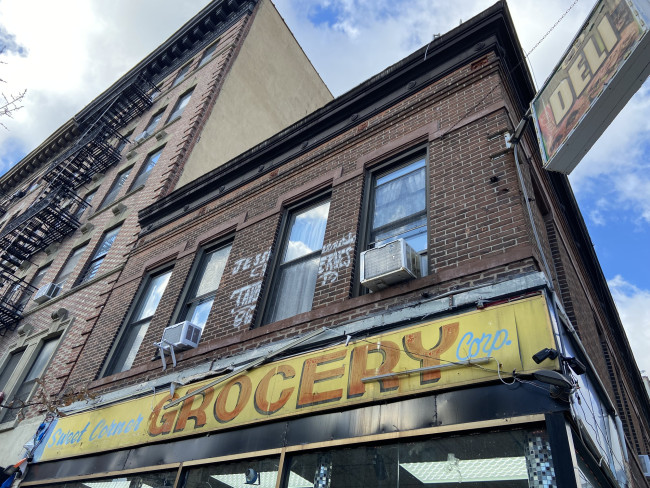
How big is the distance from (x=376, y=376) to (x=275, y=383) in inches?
56.8

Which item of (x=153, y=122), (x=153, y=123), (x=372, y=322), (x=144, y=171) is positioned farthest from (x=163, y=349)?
(x=153, y=122)

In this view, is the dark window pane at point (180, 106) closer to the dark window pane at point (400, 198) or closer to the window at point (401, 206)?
the window at point (401, 206)

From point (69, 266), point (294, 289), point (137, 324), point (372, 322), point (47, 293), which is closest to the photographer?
point (372, 322)

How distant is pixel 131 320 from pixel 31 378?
184 inches

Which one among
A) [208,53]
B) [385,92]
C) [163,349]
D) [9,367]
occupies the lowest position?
[163,349]

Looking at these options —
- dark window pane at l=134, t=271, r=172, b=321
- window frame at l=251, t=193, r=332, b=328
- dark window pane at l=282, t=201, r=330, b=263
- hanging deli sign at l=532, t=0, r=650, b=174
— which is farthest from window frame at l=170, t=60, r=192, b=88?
hanging deli sign at l=532, t=0, r=650, b=174

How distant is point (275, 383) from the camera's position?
5578 mm

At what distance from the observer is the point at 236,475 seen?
5.32 metres

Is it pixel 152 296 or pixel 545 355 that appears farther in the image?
pixel 152 296

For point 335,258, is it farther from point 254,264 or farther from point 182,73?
point 182,73

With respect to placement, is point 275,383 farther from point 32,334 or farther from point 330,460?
point 32,334

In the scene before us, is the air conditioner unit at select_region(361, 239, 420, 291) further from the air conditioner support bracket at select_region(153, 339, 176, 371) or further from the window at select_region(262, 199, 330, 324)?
the air conditioner support bracket at select_region(153, 339, 176, 371)

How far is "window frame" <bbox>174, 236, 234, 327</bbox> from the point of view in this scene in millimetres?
8594

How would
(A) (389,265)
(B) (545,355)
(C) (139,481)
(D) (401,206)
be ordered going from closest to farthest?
(B) (545,355)
(A) (389,265)
(C) (139,481)
(D) (401,206)
